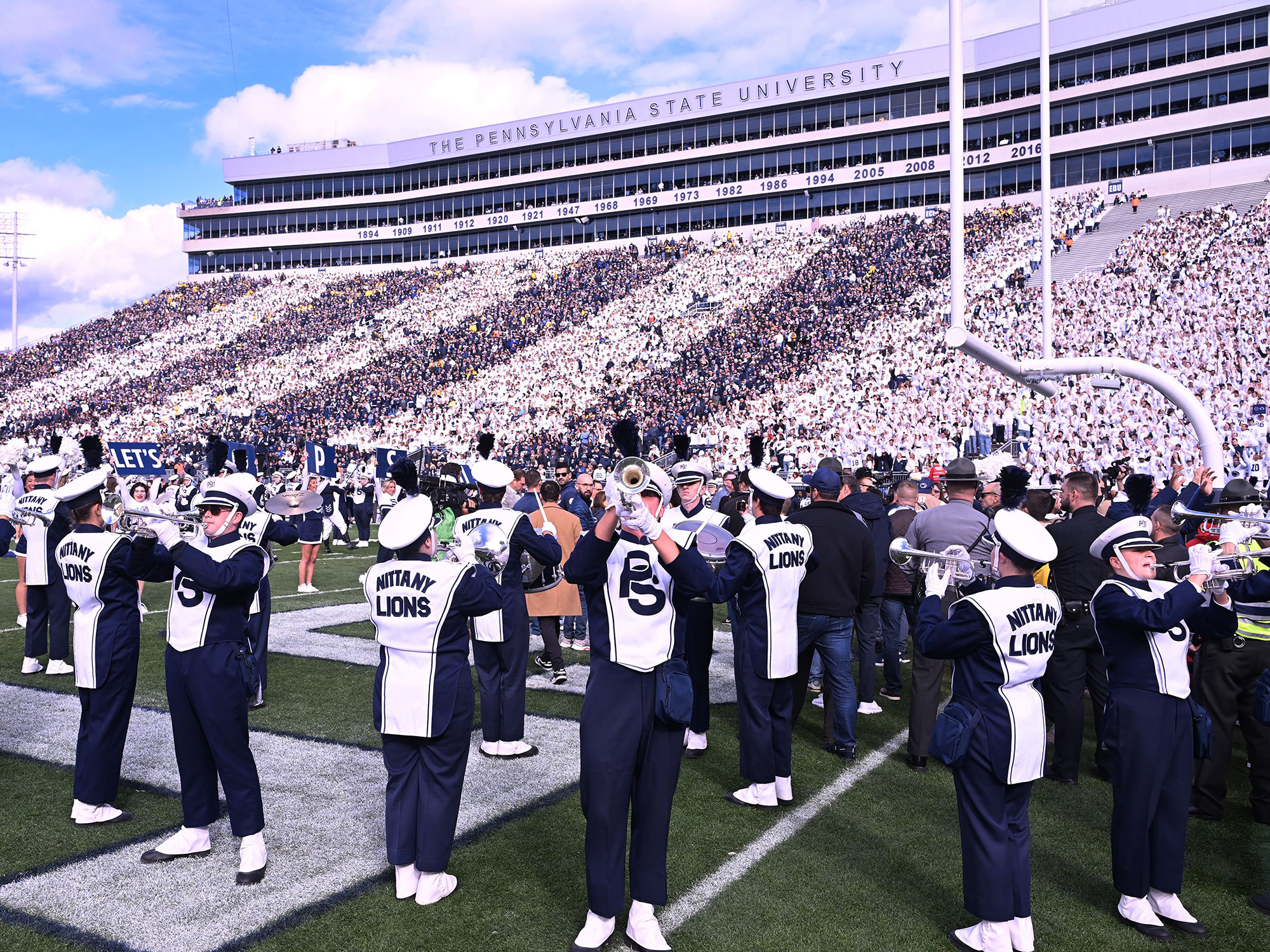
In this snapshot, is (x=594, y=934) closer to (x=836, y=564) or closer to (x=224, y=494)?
(x=224, y=494)

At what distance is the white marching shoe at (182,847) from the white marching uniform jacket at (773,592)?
120 inches

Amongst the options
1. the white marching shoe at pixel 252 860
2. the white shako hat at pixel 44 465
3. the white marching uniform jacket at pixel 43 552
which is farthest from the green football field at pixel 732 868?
the white marching uniform jacket at pixel 43 552

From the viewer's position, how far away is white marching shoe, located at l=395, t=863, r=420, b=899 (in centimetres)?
430

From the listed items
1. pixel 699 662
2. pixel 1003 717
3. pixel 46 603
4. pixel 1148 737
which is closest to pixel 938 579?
pixel 1003 717

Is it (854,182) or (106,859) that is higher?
(854,182)

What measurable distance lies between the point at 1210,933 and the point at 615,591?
3.01 meters

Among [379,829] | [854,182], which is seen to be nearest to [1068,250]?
[854,182]

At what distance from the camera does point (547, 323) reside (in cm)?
4541

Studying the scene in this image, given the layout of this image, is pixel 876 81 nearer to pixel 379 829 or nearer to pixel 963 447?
pixel 963 447

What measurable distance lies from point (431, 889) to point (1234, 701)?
14.7 ft

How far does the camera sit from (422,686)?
164 inches

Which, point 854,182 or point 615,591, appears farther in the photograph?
point 854,182

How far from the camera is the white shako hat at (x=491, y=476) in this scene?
6023 mm

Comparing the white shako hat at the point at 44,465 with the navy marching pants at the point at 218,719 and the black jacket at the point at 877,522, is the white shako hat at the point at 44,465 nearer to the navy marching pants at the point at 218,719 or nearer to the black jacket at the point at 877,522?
the navy marching pants at the point at 218,719
